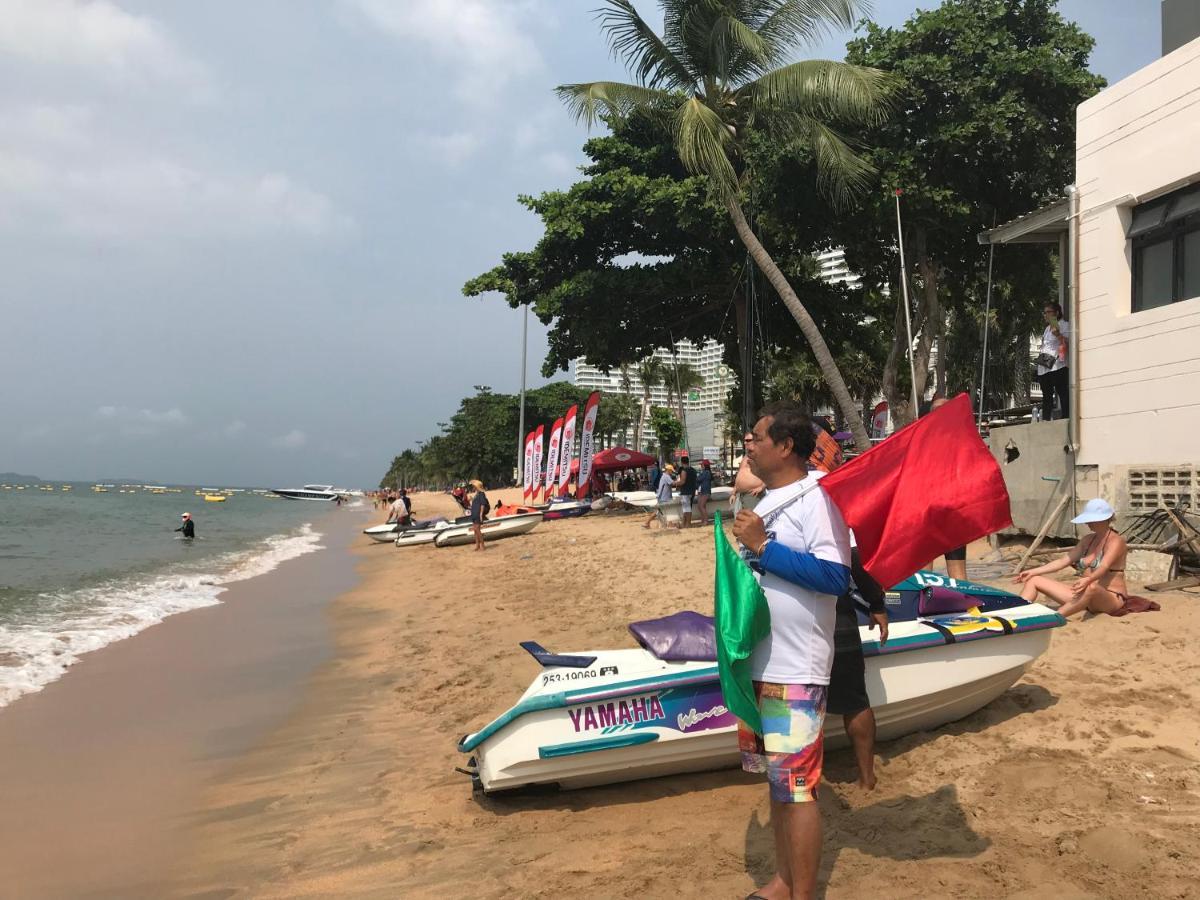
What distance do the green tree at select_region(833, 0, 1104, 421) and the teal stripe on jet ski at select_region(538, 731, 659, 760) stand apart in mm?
15832

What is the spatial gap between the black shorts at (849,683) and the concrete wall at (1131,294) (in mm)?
6540

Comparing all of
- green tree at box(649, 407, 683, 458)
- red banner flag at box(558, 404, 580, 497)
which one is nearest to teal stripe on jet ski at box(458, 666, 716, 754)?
red banner flag at box(558, 404, 580, 497)

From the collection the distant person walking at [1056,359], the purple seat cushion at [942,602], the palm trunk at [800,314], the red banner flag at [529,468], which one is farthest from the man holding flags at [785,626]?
the red banner flag at [529,468]

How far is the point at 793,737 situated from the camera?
9.37ft

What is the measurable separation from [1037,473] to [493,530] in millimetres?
14023

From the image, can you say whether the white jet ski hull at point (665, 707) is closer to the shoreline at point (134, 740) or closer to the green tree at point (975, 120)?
the shoreline at point (134, 740)

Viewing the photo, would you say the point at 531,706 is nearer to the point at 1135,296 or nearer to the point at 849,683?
the point at 849,683

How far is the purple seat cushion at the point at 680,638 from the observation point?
450cm

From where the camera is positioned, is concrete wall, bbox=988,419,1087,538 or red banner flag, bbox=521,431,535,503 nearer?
concrete wall, bbox=988,419,1087,538

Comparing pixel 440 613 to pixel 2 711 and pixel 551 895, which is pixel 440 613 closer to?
pixel 2 711

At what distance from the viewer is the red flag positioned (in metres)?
4.09

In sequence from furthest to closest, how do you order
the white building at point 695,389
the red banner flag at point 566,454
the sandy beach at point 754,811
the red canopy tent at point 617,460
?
the white building at point 695,389
the red canopy tent at point 617,460
the red banner flag at point 566,454
the sandy beach at point 754,811

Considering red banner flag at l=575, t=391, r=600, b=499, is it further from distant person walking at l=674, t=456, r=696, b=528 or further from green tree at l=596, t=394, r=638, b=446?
Result: green tree at l=596, t=394, r=638, b=446

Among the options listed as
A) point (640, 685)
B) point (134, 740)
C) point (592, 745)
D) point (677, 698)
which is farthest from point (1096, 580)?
point (134, 740)
